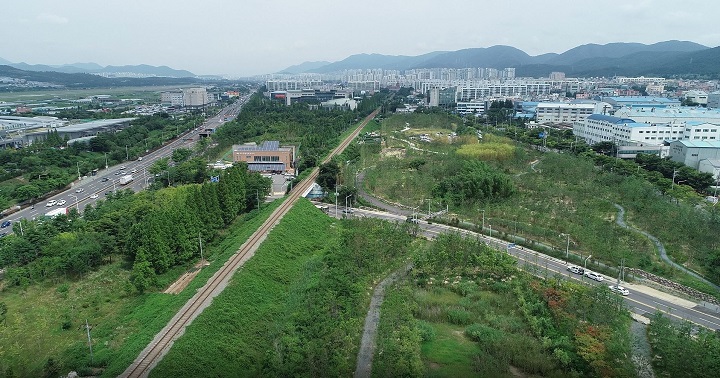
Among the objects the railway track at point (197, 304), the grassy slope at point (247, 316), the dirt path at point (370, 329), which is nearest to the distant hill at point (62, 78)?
the railway track at point (197, 304)

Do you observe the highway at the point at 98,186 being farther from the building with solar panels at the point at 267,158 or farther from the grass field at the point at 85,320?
the grass field at the point at 85,320

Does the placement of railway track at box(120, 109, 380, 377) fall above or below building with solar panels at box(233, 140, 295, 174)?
below

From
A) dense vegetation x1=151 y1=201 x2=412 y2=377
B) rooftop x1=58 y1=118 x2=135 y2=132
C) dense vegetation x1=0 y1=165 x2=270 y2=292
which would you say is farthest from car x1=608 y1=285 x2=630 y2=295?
rooftop x1=58 y1=118 x2=135 y2=132

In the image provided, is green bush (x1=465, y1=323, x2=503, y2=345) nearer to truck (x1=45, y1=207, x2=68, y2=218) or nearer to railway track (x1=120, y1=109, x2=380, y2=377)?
railway track (x1=120, y1=109, x2=380, y2=377)

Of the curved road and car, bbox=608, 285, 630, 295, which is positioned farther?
the curved road

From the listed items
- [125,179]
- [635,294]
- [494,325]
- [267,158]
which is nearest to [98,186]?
[125,179]

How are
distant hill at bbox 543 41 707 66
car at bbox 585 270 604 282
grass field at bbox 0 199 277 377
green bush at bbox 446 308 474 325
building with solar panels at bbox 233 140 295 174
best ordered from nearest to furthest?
grass field at bbox 0 199 277 377
green bush at bbox 446 308 474 325
car at bbox 585 270 604 282
building with solar panels at bbox 233 140 295 174
distant hill at bbox 543 41 707 66

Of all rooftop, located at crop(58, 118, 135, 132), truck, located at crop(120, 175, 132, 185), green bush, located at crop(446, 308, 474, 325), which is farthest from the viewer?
rooftop, located at crop(58, 118, 135, 132)
